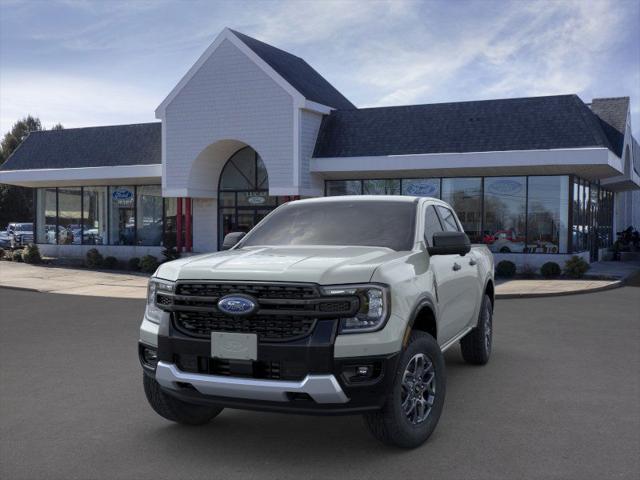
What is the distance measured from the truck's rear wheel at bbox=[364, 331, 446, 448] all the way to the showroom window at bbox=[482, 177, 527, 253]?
18.7 meters

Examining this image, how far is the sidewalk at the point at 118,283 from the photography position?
16.4m

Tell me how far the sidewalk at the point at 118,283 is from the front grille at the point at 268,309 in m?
11.8

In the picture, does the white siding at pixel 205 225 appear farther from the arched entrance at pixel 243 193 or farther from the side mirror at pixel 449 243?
the side mirror at pixel 449 243

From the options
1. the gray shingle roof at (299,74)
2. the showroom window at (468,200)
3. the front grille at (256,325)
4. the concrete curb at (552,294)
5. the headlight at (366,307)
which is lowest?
the concrete curb at (552,294)

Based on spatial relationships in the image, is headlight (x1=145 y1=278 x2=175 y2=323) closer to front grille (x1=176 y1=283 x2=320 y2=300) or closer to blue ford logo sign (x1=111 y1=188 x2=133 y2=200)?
front grille (x1=176 y1=283 x2=320 y2=300)

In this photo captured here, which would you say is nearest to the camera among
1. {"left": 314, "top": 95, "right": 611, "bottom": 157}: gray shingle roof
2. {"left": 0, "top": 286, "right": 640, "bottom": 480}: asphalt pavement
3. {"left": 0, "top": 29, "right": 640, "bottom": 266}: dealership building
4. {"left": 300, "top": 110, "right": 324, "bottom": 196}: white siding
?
{"left": 0, "top": 286, "right": 640, "bottom": 480}: asphalt pavement

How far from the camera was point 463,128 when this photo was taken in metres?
22.6

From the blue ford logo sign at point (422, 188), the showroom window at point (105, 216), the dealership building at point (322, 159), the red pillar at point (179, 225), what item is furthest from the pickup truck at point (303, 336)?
the showroom window at point (105, 216)

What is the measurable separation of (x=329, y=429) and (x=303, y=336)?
54.0 inches

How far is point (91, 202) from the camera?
99.1 feet

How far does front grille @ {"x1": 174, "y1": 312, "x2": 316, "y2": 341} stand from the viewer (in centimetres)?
443

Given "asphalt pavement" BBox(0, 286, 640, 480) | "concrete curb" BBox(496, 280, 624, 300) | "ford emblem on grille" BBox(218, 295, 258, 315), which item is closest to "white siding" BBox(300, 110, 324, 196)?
"concrete curb" BBox(496, 280, 624, 300)

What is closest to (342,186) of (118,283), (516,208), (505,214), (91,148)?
(505,214)

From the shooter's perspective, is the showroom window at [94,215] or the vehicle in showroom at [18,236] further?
the vehicle in showroom at [18,236]
